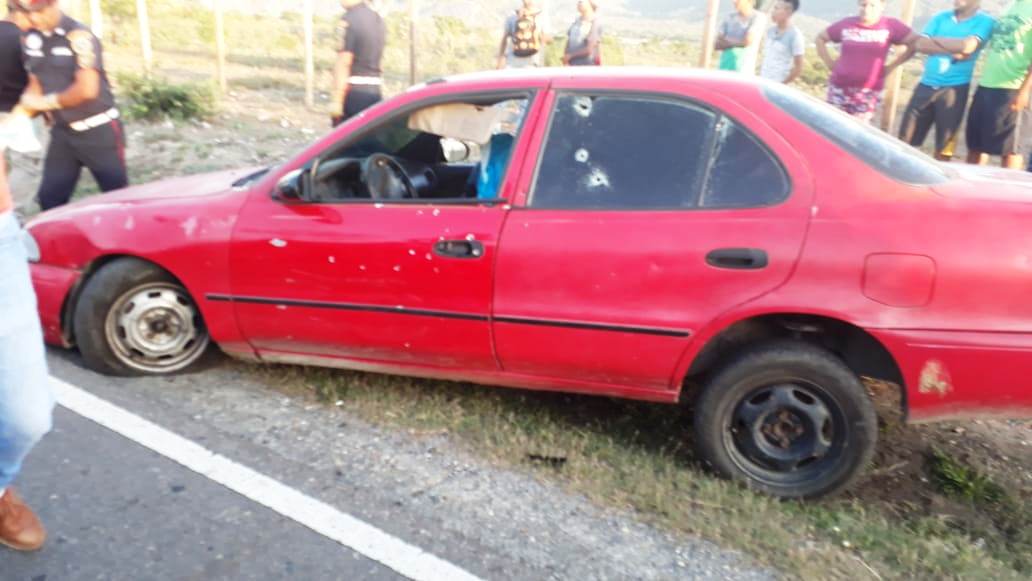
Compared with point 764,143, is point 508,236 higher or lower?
lower

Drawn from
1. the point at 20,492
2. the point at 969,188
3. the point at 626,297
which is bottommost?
the point at 20,492

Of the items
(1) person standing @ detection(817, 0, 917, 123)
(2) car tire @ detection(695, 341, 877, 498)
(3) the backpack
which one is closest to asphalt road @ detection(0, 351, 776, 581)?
(2) car tire @ detection(695, 341, 877, 498)

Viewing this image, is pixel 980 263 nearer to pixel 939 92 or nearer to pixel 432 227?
pixel 432 227

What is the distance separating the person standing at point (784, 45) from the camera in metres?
7.54

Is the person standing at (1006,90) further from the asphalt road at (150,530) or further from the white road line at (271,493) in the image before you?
the asphalt road at (150,530)

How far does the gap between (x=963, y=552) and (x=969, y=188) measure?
1.36m

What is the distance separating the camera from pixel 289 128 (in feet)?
34.7

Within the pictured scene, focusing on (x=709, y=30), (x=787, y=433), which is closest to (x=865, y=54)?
(x=709, y=30)

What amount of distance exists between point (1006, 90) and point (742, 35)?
2281 millimetres

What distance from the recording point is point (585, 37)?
861 centimetres

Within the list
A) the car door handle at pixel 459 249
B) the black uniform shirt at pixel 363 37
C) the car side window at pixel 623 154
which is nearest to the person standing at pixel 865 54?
the black uniform shirt at pixel 363 37

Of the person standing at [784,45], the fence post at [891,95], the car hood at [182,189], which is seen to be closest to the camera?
the car hood at [182,189]

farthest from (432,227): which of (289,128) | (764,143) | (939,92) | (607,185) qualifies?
(289,128)

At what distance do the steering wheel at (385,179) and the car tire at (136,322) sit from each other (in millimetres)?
1056
